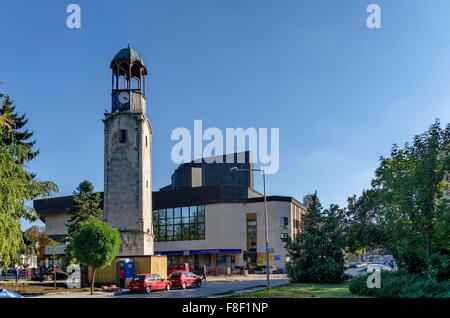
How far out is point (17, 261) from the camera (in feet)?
54.9

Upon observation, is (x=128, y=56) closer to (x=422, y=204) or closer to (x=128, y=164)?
(x=128, y=164)

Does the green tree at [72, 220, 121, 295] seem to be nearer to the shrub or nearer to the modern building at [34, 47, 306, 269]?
the modern building at [34, 47, 306, 269]

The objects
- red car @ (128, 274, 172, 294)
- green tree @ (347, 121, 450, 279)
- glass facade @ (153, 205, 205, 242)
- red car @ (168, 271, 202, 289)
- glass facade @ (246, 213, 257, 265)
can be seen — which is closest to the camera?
green tree @ (347, 121, 450, 279)

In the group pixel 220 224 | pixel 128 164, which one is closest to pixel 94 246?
pixel 128 164

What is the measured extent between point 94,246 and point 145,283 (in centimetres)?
419

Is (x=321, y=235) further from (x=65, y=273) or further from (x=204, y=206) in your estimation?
(x=204, y=206)

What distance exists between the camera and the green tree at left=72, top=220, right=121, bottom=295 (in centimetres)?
2989

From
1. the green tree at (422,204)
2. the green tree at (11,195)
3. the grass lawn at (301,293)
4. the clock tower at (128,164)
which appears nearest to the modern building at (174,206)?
the clock tower at (128,164)

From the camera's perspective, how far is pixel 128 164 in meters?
39.4

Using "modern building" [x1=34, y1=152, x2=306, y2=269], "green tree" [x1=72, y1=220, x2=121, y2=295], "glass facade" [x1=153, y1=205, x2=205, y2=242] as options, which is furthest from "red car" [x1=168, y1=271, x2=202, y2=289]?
"glass facade" [x1=153, y1=205, x2=205, y2=242]

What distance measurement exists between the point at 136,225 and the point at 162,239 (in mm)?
38464

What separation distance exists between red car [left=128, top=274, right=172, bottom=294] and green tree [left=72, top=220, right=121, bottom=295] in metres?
2.54

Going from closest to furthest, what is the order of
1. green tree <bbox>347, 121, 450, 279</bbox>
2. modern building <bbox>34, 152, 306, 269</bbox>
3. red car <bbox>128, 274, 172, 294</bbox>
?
green tree <bbox>347, 121, 450, 279</bbox> < red car <bbox>128, 274, 172, 294</bbox> < modern building <bbox>34, 152, 306, 269</bbox>
